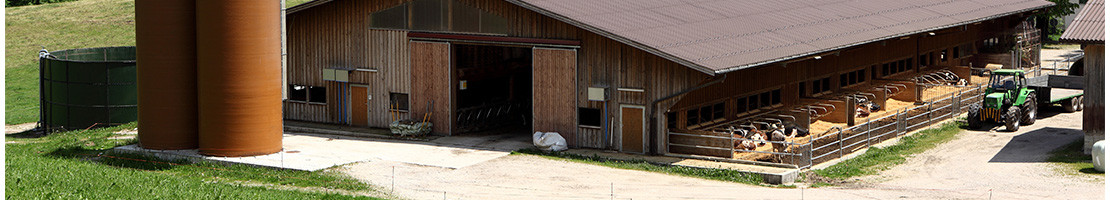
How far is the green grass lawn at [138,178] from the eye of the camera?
2634 centimetres

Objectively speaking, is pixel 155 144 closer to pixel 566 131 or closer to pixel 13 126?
pixel 566 131

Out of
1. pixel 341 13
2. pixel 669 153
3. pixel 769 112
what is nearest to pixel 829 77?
pixel 769 112

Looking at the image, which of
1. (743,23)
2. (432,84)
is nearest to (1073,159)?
(743,23)

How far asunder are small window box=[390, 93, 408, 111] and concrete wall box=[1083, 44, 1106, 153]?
19.4 metres

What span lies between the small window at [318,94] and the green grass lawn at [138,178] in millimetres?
6284

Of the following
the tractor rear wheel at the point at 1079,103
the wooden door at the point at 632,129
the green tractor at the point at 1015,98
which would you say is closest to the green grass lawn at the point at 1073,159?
the green tractor at the point at 1015,98

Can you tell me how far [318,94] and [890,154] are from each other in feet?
59.7

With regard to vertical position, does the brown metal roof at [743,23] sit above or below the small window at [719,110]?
above

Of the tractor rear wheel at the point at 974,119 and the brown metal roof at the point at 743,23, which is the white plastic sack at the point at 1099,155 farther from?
the tractor rear wheel at the point at 974,119

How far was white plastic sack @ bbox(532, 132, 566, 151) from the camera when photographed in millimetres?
35500

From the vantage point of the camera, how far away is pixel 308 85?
41.9m

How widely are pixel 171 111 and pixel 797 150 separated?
16.5m

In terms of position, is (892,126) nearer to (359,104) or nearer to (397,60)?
A: (397,60)

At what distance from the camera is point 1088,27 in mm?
33625
